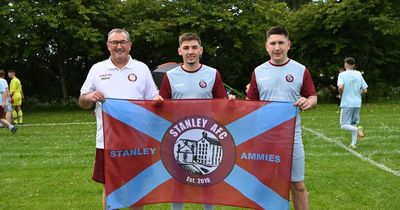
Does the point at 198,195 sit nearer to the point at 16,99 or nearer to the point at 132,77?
the point at 132,77

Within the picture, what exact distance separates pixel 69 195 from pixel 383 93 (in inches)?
922

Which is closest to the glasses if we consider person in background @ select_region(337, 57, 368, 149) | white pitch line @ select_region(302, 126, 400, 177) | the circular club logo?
the circular club logo

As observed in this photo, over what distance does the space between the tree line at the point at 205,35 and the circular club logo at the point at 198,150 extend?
64.8 ft

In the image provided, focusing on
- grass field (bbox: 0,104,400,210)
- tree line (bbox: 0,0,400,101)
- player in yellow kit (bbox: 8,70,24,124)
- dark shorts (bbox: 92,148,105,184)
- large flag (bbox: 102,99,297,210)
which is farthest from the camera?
tree line (bbox: 0,0,400,101)

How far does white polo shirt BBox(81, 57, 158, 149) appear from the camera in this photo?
214 inches

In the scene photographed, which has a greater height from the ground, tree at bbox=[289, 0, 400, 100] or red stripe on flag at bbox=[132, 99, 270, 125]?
tree at bbox=[289, 0, 400, 100]

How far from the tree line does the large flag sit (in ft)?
64.4

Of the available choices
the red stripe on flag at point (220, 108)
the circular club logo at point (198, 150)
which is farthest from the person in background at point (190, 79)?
the circular club logo at point (198, 150)

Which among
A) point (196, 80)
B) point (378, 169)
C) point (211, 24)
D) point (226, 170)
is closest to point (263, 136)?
point (226, 170)

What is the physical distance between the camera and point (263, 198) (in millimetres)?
5301

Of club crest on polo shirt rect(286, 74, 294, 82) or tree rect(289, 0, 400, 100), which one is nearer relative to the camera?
club crest on polo shirt rect(286, 74, 294, 82)

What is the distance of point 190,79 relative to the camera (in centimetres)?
543

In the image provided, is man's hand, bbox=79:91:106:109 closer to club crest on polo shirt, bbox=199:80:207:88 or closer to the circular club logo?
the circular club logo

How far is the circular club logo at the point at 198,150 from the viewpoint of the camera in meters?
5.35
